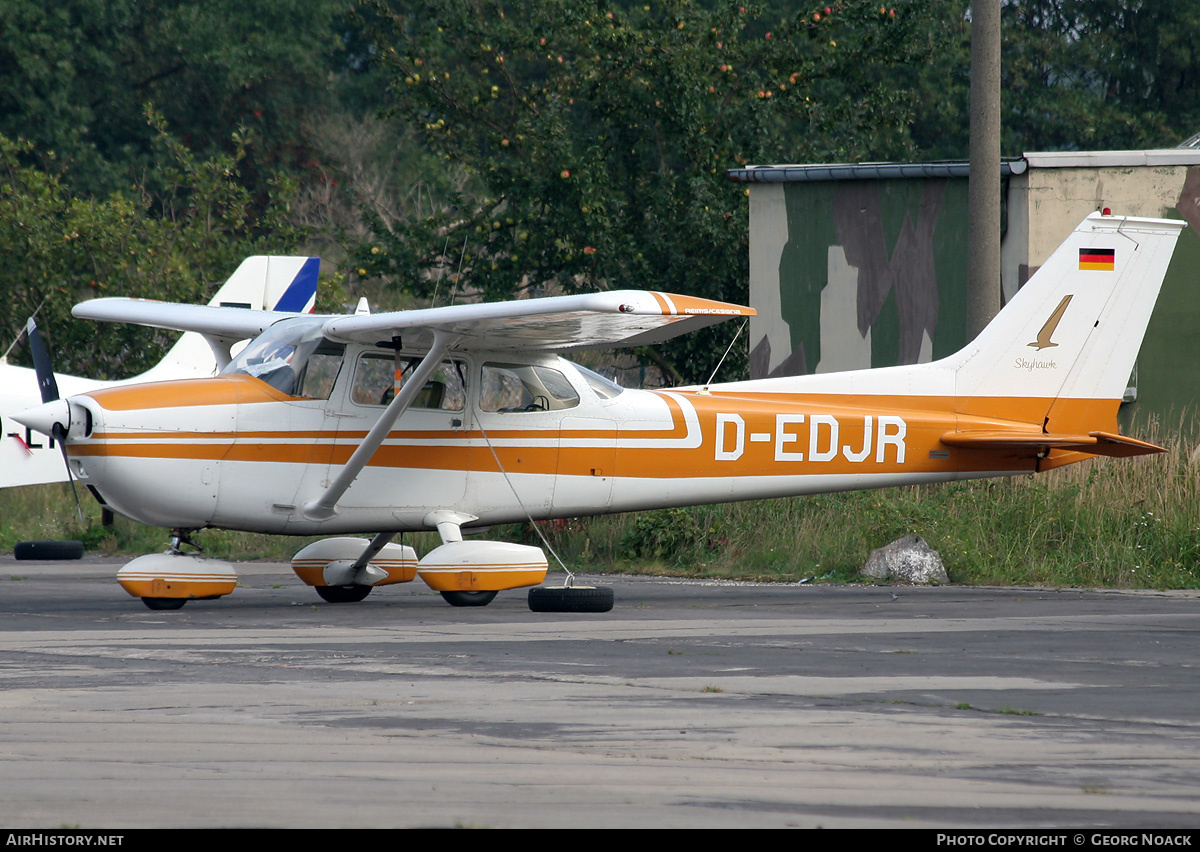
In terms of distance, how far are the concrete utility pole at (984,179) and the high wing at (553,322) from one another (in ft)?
13.9

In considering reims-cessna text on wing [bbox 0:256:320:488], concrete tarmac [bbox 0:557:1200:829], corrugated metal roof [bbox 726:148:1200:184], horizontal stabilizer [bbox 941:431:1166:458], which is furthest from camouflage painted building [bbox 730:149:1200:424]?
concrete tarmac [bbox 0:557:1200:829]

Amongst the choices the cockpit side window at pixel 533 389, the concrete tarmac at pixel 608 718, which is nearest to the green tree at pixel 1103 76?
the cockpit side window at pixel 533 389

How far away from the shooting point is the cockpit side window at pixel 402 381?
1165 centimetres

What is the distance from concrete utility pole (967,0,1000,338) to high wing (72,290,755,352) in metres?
4.23

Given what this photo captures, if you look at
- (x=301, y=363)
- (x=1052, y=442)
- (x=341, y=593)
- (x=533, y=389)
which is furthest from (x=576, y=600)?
(x=1052, y=442)

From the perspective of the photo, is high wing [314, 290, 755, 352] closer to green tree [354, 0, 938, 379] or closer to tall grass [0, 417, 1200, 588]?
tall grass [0, 417, 1200, 588]

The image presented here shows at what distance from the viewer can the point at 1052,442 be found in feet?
40.9

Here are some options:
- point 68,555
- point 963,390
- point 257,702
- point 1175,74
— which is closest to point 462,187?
point 1175,74

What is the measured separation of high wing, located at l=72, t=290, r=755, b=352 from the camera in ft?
32.0

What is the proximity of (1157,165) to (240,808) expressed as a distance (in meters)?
14.8

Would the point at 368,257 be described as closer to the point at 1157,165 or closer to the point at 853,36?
the point at 853,36

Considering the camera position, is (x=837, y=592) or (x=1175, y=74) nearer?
(x=837, y=592)

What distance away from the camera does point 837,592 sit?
1274 centimetres

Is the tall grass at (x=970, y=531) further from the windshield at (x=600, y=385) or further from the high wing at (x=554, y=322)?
the high wing at (x=554, y=322)
